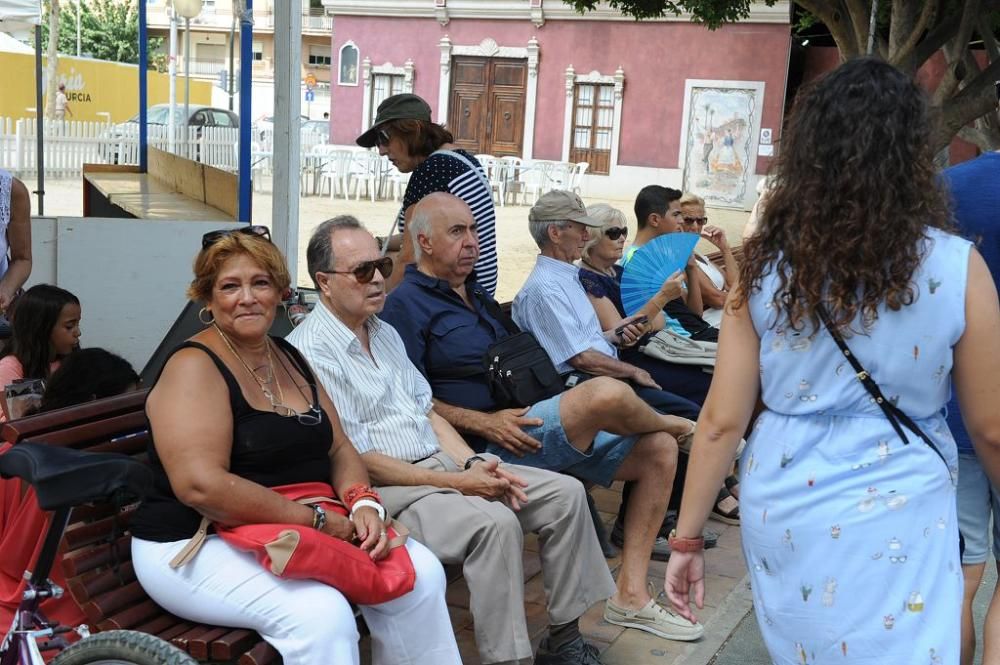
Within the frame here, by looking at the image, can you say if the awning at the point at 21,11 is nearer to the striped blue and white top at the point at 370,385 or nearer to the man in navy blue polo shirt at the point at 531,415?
the man in navy blue polo shirt at the point at 531,415

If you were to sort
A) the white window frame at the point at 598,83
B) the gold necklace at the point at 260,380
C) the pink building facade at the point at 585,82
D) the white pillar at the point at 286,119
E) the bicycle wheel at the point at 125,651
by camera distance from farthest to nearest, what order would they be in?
1. the white window frame at the point at 598,83
2. the pink building facade at the point at 585,82
3. the white pillar at the point at 286,119
4. the gold necklace at the point at 260,380
5. the bicycle wheel at the point at 125,651

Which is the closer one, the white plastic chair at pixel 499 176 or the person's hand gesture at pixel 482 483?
the person's hand gesture at pixel 482 483

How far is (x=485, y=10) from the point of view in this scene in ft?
96.7

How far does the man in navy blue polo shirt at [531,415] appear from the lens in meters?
3.71

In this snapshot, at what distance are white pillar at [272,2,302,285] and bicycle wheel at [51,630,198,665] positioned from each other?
3.15 meters

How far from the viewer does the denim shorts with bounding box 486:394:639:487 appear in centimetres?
372

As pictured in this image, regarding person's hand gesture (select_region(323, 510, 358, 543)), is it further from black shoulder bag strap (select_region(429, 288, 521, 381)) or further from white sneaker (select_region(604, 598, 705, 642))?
white sneaker (select_region(604, 598, 705, 642))

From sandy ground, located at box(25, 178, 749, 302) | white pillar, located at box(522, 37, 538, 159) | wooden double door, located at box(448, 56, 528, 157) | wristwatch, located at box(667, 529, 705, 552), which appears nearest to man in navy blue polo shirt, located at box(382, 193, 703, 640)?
wristwatch, located at box(667, 529, 705, 552)

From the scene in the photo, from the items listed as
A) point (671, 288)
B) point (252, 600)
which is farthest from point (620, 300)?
point (252, 600)

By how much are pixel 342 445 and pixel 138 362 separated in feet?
11.0

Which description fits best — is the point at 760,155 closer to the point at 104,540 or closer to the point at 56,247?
the point at 56,247

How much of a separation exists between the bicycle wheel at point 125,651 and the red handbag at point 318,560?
9.3 inches

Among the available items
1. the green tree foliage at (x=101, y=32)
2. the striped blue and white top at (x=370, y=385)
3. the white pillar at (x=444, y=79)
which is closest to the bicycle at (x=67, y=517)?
the striped blue and white top at (x=370, y=385)

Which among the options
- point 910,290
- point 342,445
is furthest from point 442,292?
point 910,290
